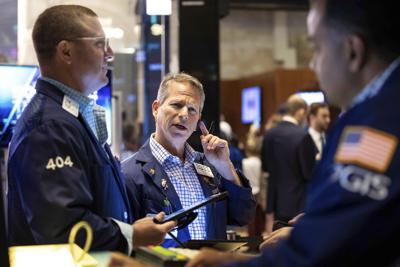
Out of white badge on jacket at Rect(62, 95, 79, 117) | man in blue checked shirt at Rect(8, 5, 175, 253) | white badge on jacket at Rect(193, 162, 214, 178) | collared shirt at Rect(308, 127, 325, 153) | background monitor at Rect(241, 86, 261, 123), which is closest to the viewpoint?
man in blue checked shirt at Rect(8, 5, 175, 253)

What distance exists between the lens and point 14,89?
3.62 metres

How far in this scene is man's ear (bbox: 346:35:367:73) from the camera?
127cm

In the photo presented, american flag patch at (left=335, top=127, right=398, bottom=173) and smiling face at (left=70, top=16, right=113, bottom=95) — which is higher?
smiling face at (left=70, top=16, right=113, bottom=95)

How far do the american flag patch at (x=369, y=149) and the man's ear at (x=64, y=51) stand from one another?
1.11 m

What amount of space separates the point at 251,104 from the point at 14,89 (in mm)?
9381

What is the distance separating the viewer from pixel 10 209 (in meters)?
2.01

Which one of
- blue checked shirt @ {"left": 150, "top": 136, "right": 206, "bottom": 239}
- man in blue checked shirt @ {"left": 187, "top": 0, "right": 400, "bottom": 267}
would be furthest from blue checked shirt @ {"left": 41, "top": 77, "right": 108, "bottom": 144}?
man in blue checked shirt @ {"left": 187, "top": 0, "right": 400, "bottom": 267}

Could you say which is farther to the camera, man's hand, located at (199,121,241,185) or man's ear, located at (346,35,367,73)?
man's hand, located at (199,121,241,185)

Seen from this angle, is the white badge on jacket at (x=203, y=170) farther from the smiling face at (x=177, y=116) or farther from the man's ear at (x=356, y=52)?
the man's ear at (x=356, y=52)

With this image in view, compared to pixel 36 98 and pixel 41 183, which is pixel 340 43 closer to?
pixel 41 183

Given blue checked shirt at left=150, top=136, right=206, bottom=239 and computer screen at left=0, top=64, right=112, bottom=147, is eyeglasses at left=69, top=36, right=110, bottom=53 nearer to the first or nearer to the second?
blue checked shirt at left=150, top=136, right=206, bottom=239

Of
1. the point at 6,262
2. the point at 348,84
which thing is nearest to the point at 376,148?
the point at 348,84

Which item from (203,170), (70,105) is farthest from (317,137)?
(70,105)

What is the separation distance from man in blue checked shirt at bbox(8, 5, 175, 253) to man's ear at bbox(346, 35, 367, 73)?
812 millimetres
